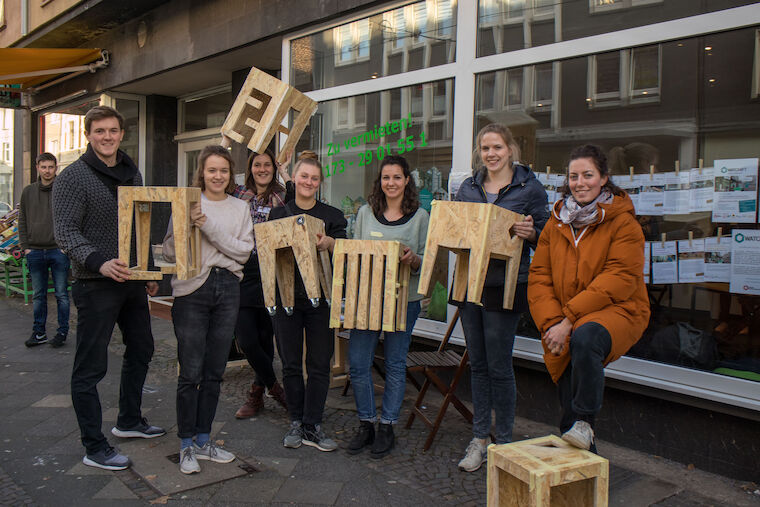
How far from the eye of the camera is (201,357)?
3.66m

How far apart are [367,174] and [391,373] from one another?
113 inches

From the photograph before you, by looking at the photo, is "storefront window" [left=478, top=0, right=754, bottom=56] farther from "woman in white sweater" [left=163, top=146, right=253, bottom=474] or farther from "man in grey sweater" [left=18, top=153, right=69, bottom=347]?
"man in grey sweater" [left=18, top=153, right=69, bottom=347]

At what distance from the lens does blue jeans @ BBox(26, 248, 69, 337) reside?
7.00m

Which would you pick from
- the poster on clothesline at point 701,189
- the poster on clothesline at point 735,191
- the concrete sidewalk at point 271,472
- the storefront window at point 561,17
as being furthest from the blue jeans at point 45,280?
the poster on clothesline at point 735,191

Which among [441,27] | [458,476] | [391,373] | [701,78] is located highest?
[441,27]

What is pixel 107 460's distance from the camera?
142 inches

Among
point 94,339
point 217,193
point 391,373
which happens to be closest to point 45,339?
point 94,339

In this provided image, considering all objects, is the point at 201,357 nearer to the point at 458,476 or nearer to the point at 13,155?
the point at 458,476

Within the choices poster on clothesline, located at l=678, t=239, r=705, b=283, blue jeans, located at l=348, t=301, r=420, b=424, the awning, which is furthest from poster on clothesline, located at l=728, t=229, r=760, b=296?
the awning

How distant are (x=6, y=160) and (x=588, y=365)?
17.0 metres

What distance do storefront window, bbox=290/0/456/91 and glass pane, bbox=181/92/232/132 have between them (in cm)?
293

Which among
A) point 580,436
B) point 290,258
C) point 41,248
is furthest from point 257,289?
point 41,248

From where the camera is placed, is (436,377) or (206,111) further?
(206,111)

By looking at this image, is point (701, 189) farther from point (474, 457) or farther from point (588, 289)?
point (474, 457)
